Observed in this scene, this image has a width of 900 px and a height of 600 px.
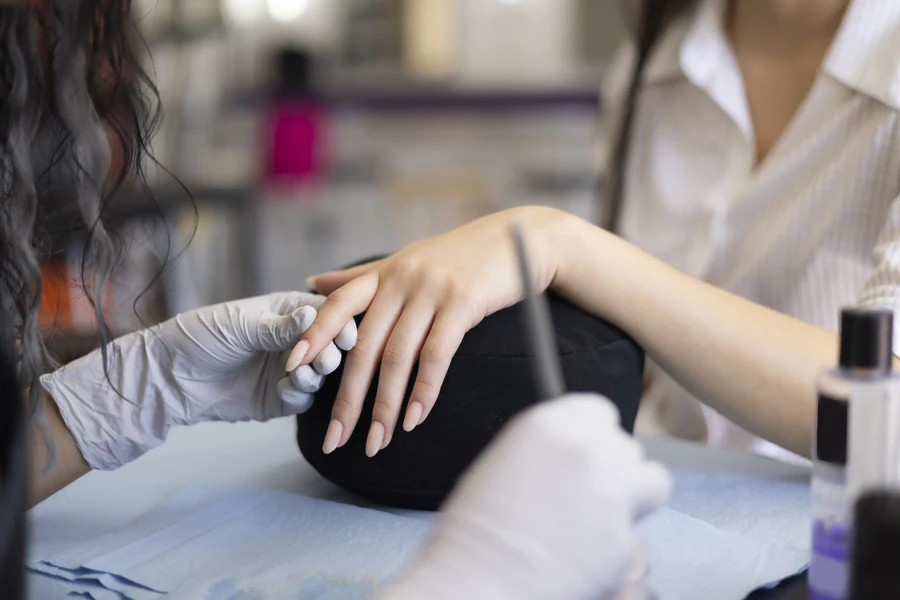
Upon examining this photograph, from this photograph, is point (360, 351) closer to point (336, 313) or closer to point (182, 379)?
point (336, 313)

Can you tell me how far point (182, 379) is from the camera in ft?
1.95

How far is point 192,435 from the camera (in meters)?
0.84

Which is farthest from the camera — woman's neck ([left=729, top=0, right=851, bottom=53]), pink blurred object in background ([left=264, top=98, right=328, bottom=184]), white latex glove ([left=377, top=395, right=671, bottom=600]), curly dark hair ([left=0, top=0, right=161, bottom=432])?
pink blurred object in background ([left=264, top=98, right=328, bottom=184])

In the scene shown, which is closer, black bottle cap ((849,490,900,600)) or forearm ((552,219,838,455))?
black bottle cap ((849,490,900,600))

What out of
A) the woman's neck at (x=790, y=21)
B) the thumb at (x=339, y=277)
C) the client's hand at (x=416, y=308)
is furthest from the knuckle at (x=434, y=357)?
the woman's neck at (x=790, y=21)

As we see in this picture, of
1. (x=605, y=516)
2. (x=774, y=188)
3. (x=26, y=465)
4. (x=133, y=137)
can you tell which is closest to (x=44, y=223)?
(x=133, y=137)

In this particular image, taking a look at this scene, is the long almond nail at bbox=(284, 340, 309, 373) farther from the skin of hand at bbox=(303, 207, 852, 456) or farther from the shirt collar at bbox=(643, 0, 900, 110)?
the shirt collar at bbox=(643, 0, 900, 110)

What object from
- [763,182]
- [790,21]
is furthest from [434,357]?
[790,21]

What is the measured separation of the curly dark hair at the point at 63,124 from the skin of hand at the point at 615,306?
0.16m

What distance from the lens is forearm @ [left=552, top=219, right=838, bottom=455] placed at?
638 mm

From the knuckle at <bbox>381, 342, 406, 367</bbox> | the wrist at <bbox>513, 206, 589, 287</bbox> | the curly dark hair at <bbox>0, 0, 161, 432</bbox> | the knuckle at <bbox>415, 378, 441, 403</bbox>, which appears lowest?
the knuckle at <bbox>415, 378, 441, 403</bbox>

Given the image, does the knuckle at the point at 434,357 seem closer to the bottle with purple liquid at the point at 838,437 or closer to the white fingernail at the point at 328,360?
the white fingernail at the point at 328,360

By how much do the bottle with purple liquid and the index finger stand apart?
0.29 m

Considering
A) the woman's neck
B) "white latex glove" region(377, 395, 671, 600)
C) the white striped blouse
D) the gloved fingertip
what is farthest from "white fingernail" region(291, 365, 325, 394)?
the woman's neck
